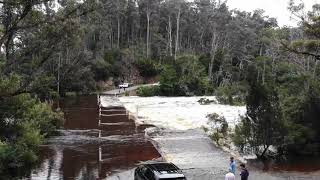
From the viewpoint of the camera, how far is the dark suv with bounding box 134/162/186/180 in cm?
1648

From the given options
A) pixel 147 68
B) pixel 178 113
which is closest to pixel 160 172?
pixel 178 113

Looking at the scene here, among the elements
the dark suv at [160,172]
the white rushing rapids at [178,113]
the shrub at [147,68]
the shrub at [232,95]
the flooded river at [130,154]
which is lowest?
the flooded river at [130,154]

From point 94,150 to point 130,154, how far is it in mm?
2471

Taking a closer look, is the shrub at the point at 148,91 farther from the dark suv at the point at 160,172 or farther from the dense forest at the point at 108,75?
the dark suv at the point at 160,172

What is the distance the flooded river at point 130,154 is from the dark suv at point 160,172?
355cm

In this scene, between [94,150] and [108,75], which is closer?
[94,150]

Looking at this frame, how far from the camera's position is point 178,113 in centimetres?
4475

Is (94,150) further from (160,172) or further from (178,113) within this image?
(178,113)

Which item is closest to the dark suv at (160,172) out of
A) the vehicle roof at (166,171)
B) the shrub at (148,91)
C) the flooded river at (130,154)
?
the vehicle roof at (166,171)

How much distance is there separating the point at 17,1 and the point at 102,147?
1867 cm

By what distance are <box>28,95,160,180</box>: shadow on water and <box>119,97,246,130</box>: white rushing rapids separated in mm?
2549

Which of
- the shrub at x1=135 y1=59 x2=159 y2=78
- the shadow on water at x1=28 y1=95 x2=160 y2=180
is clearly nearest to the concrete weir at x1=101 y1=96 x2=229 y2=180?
the shadow on water at x1=28 y1=95 x2=160 y2=180

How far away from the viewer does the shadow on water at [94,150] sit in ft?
75.6

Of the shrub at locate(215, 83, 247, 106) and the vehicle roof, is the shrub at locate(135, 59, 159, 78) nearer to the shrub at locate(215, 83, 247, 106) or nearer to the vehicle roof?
the shrub at locate(215, 83, 247, 106)
